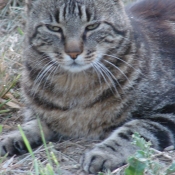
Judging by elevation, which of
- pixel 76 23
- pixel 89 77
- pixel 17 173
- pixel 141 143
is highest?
pixel 76 23

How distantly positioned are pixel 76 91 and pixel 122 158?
25.3 inches

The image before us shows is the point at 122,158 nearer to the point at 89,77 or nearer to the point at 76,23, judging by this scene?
the point at 89,77

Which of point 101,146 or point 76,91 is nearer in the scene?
point 101,146

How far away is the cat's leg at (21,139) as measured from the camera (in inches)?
130

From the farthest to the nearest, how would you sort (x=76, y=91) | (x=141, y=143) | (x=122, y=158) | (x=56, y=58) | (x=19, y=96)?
(x=19, y=96)
(x=76, y=91)
(x=56, y=58)
(x=122, y=158)
(x=141, y=143)

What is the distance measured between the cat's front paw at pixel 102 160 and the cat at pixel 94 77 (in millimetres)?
60

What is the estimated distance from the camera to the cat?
3.16m

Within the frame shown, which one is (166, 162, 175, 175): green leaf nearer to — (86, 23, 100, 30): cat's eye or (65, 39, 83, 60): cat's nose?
(65, 39, 83, 60): cat's nose

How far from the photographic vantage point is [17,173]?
297 cm

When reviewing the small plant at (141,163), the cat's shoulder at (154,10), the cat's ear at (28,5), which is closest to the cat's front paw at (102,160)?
the small plant at (141,163)

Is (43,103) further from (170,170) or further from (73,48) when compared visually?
(170,170)

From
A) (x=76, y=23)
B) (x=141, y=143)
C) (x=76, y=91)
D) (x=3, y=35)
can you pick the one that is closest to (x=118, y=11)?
(x=76, y=23)

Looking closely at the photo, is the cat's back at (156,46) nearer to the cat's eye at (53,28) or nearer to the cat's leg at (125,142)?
the cat's leg at (125,142)

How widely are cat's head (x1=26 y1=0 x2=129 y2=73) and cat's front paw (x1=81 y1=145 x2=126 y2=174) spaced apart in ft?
1.79
